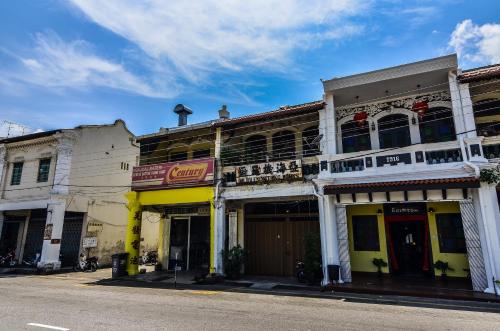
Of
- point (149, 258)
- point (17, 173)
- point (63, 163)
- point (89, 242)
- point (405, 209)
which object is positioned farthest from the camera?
point (149, 258)

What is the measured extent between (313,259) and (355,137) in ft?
19.2

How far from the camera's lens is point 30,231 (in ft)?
69.7

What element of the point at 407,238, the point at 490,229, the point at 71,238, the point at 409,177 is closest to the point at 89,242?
the point at 71,238

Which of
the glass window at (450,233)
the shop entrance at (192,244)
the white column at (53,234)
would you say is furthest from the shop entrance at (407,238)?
the white column at (53,234)

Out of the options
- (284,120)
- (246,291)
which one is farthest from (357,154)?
(246,291)

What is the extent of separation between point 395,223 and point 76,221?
1919 cm

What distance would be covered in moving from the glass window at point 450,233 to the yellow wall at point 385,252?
148 millimetres

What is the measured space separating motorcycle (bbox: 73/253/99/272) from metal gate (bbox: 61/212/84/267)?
3.17 ft

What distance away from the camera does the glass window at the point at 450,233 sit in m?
12.6

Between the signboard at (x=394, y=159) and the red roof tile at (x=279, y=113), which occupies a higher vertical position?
the red roof tile at (x=279, y=113)

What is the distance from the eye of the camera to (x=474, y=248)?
10.8m

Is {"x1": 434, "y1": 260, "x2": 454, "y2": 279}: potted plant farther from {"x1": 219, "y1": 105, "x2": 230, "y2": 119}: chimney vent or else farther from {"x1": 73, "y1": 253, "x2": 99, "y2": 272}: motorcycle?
{"x1": 73, "y1": 253, "x2": 99, "y2": 272}: motorcycle

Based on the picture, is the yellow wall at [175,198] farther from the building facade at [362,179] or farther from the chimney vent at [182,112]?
the chimney vent at [182,112]

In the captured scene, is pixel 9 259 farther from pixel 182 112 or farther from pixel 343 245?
pixel 343 245
